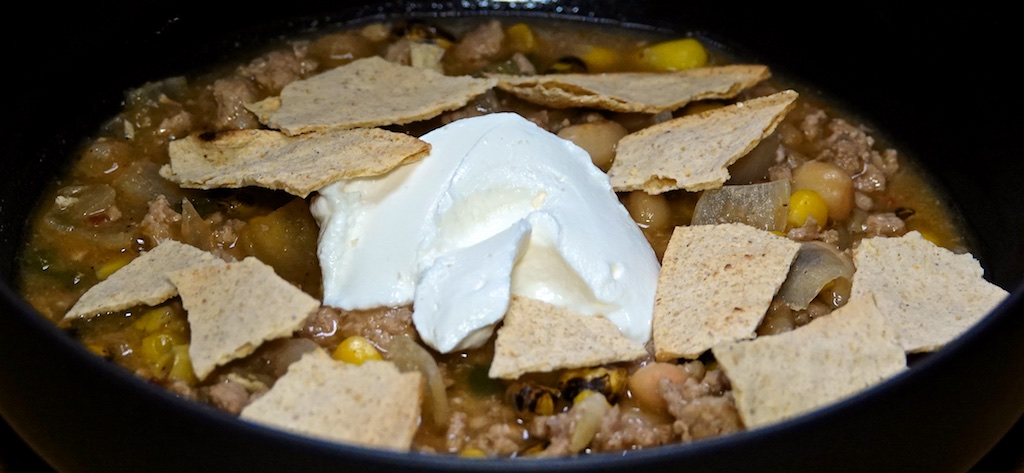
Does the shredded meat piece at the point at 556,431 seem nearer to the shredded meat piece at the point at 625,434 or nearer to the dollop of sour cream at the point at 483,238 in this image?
the shredded meat piece at the point at 625,434

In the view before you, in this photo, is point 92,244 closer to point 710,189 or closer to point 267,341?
point 267,341

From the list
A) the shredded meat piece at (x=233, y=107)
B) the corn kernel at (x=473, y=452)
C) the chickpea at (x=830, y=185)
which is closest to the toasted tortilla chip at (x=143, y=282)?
the shredded meat piece at (x=233, y=107)

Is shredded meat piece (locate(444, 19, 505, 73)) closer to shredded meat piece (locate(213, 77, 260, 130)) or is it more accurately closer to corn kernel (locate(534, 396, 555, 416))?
shredded meat piece (locate(213, 77, 260, 130))

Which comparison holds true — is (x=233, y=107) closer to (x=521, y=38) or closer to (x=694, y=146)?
(x=521, y=38)

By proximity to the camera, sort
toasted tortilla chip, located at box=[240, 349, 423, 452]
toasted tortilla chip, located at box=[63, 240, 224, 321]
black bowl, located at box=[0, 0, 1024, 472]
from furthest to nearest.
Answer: toasted tortilla chip, located at box=[63, 240, 224, 321] < toasted tortilla chip, located at box=[240, 349, 423, 452] < black bowl, located at box=[0, 0, 1024, 472]

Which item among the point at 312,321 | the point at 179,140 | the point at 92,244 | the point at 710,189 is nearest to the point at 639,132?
the point at 710,189

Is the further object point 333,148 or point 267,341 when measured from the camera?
point 333,148

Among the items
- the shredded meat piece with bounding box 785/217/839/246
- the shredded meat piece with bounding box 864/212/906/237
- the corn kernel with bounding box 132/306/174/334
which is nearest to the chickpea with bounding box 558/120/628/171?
the shredded meat piece with bounding box 785/217/839/246
